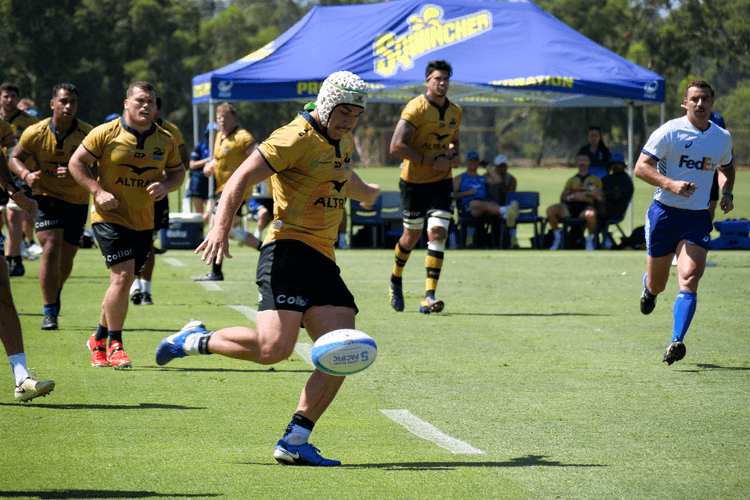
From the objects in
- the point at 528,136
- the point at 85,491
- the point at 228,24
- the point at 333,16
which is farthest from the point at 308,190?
the point at 528,136

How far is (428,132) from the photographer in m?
10.5

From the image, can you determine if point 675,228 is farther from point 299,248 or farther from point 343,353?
point 343,353

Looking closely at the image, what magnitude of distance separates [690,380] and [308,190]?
11.3ft

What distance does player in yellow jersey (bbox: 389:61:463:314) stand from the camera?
411 inches

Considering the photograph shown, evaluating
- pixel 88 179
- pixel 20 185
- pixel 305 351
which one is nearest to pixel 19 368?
pixel 88 179

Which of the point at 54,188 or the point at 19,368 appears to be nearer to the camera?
the point at 19,368

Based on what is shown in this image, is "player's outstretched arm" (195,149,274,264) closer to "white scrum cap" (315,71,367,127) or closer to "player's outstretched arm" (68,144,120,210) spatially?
"white scrum cap" (315,71,367,127)

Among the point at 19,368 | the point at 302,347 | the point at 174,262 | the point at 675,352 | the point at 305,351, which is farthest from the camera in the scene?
the point at 174,262

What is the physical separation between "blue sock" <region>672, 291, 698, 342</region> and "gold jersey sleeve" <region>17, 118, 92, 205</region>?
5.28 m

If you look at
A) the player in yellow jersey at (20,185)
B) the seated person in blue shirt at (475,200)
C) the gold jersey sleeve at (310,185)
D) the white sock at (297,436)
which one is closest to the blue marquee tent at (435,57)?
the seated person in blue shirt at (475,200)

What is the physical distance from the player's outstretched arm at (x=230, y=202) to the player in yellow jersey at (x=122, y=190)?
265cm

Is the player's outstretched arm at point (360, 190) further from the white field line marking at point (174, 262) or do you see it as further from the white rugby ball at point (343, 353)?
the white field line marking at point (174, 262)

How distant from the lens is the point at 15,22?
5259 cm

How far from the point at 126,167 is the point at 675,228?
429cm
